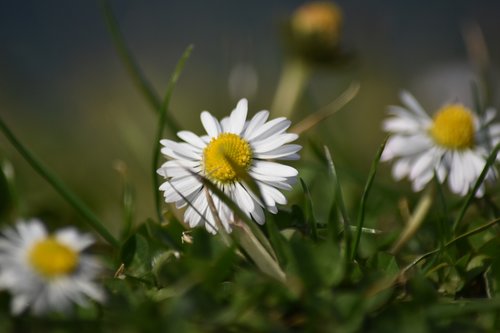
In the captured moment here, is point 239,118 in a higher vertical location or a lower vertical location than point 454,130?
higher

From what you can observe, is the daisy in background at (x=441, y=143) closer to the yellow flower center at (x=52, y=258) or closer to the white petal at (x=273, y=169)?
the white petal at (x=273, y=169)

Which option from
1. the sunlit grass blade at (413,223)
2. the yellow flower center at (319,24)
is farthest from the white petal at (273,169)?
the yellow flower center at (319,24)

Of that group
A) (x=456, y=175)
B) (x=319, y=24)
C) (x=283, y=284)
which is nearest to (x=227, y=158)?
(x=283, y=284)

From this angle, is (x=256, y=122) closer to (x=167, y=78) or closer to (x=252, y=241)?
(x=252, y=241)

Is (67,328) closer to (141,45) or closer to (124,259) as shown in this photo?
(124,259)

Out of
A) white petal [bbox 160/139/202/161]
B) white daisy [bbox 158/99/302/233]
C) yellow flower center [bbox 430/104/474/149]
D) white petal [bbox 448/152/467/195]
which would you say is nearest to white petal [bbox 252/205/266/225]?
white daisy [bbox 158/99/302/233]

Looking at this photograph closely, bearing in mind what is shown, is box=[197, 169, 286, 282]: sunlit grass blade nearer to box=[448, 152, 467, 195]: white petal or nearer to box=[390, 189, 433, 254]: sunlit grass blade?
box=[390, 189, 433, 254]: sunlit grass blade
